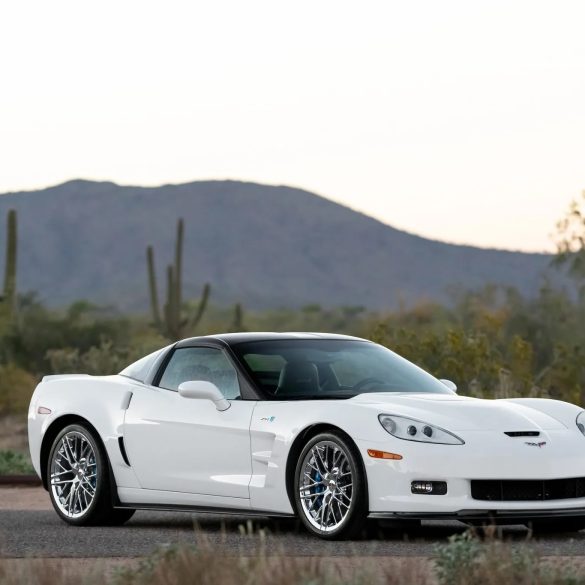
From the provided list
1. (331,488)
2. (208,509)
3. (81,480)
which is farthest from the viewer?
(81,480)

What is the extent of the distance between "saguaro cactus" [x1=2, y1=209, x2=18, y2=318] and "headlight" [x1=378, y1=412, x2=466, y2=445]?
101 feet

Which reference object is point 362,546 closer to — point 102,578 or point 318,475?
point 318,475

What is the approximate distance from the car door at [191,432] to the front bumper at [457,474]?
132cm

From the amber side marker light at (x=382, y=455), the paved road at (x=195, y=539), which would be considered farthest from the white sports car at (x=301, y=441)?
the paved road at (x=195, y=539)

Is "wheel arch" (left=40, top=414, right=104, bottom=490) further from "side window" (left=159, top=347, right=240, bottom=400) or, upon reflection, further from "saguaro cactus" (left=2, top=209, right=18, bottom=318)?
"saguaro cactus" (left=2, top=209, right=18, bottom=318)

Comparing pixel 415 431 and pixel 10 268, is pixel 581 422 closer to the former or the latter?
pixel 415 431

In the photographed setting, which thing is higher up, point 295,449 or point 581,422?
point 581,422

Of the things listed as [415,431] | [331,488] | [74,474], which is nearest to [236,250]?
[74,474]

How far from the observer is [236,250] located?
500 feet

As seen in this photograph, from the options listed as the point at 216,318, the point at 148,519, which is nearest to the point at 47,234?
the point at 216,318

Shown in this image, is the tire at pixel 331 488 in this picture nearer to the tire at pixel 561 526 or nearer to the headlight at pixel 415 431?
the headlight at pixel 415 431

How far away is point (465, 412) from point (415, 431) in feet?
1.44

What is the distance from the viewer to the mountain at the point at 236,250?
142 m

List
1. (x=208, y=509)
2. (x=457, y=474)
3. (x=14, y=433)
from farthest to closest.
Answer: (x=14, y=433)
(x=208, y=509)
(x=457, y=474)
